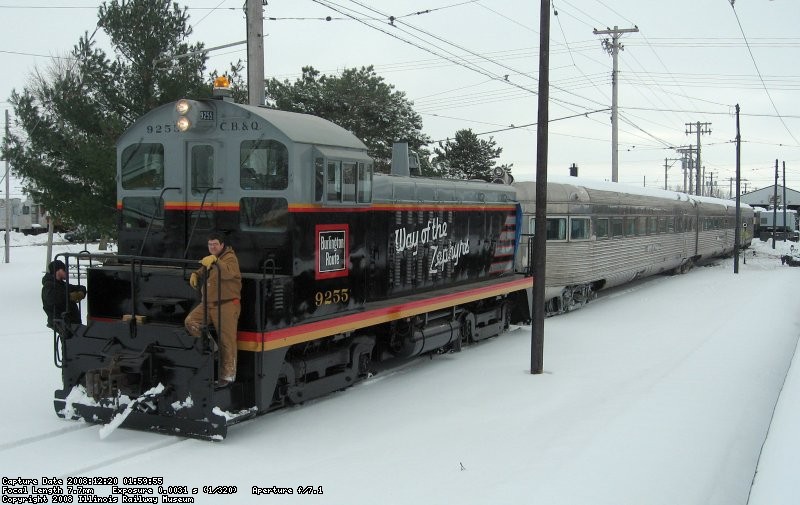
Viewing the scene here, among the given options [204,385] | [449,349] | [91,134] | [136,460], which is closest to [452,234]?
[449,349]

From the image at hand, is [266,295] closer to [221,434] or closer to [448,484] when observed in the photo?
[221,434]

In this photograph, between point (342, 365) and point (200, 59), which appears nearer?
point (342, 365)

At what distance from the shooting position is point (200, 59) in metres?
17.5

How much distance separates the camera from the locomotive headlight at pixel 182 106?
735 cm

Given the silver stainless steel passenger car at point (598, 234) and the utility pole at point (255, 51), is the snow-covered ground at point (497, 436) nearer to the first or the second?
the silver stainless steel passenger car at point (598, 234)

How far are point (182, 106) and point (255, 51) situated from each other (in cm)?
466

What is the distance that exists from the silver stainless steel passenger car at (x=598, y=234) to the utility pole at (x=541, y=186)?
371 centimetres

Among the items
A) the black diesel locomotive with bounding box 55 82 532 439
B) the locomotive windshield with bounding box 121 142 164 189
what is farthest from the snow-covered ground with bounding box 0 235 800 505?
the locomotive windshield with bounding box 121 142 164 189

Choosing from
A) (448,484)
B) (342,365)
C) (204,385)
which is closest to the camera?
(448,484)

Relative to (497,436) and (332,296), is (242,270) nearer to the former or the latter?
(332,296)

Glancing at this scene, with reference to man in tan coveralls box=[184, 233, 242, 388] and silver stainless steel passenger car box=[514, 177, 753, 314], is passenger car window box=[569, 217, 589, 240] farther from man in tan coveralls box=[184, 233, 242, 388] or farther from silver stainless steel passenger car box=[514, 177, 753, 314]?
man in tan coveralls box=[184, 233, 242, 388]

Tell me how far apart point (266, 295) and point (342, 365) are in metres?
2.06

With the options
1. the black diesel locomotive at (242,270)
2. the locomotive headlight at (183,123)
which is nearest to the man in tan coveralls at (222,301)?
the black diesel locomotive at (242,270)

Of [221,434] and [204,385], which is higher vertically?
[204,385]
